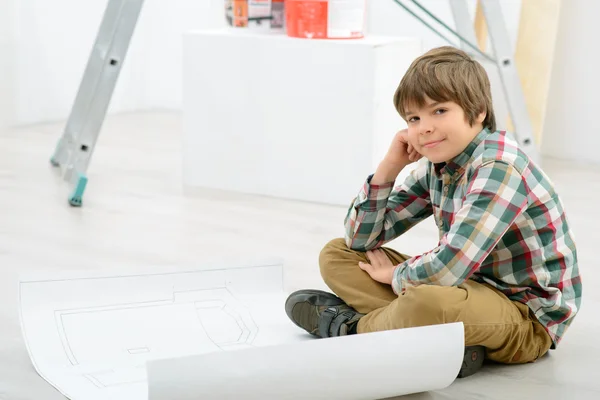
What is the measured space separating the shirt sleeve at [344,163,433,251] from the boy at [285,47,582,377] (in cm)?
2

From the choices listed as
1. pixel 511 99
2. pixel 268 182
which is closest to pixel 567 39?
pixel 511 99

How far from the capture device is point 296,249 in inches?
63.9

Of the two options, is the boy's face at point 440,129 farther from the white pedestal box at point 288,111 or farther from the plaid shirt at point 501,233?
the white pedestal box at point 288,111

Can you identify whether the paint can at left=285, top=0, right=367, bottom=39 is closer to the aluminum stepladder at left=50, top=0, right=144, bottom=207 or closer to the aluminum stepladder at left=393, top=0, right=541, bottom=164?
the aluminum stepladder at left=393, top=0, right=541, bottom=164

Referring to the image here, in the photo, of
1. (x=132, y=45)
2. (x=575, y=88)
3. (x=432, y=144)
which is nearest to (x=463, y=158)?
(x=432, y=144)

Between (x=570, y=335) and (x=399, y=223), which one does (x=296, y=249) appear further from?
(x=570, y=335)

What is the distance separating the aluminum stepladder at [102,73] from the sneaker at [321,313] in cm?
79

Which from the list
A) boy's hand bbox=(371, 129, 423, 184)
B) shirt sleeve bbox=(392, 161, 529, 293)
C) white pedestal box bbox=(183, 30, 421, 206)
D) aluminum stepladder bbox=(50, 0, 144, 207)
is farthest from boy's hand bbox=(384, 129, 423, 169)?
aluminum stepladder bbox=(50, 0, 144, 207)

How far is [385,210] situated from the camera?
122 cm

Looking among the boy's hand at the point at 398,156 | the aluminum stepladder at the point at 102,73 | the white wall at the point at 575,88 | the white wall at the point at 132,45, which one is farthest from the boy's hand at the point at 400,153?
the white wall at the point at 575,88

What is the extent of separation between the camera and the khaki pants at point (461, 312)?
41.0 inches

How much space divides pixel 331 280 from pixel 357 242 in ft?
0.20

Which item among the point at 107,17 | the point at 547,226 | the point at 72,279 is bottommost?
the point at 72,279

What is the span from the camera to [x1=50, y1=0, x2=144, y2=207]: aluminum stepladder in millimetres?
1886
